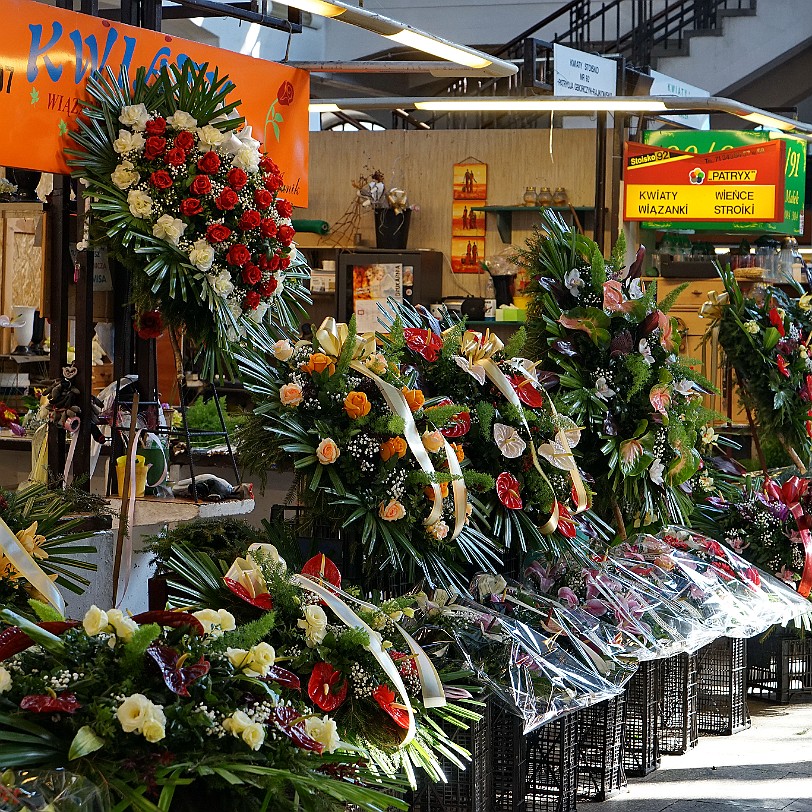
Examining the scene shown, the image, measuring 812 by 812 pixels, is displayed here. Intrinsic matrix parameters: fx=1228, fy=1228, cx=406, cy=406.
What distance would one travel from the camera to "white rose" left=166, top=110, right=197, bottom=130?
10.8 feet

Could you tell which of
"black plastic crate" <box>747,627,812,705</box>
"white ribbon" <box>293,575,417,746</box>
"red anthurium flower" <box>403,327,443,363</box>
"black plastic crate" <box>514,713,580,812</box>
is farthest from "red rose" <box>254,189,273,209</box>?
"black plastic crate" <box>747,627,812,705</box>

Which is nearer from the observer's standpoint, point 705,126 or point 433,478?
point 433,478

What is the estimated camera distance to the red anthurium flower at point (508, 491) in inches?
113

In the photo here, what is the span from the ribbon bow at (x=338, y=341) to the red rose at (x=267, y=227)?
681 millimetres

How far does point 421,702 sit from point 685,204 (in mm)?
5258

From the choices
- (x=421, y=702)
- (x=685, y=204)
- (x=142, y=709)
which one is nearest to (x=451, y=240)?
(x=685, y=204)

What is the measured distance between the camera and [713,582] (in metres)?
3.53

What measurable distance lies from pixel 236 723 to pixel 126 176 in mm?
1963

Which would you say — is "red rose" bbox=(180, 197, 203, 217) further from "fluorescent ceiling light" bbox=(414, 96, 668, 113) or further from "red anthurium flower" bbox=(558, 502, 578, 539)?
"fluorescent ceiling light" bbox=(414, 96, 668, 113)

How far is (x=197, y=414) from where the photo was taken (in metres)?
6.00

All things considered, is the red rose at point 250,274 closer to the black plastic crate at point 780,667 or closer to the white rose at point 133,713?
the white rose at point 133,713

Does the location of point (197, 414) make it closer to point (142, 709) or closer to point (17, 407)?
point (17, 407)

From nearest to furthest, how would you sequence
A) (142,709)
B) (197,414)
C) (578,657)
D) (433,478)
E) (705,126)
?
1. (142,709)
2. (433,478)
3. (578,657)
4. (197,414)
5. (705,126)

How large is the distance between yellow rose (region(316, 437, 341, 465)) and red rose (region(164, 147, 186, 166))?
1037 millimetres
